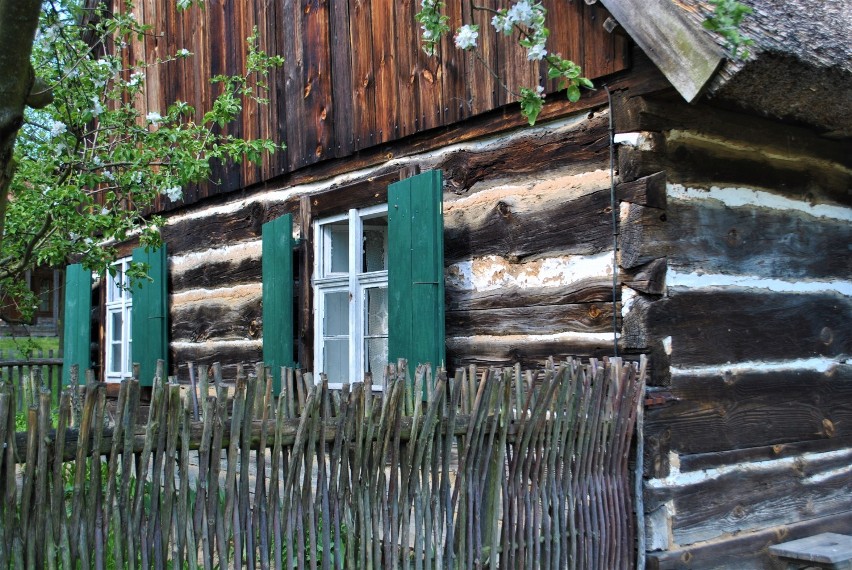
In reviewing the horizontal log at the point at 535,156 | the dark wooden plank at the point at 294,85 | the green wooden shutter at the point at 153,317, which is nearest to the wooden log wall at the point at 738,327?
the horizontal log at the point at 535,156

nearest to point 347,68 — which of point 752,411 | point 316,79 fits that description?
point 316,79

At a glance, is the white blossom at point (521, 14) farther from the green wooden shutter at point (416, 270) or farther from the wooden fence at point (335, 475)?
the green wooden shutter at point (416, 270)

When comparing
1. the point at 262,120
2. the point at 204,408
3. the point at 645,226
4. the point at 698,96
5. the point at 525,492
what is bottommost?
the point at 525,492

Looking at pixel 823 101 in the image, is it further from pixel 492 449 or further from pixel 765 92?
pixel 492 449

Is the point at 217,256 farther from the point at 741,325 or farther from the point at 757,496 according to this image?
the point at 757,496

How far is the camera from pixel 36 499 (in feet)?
8.94

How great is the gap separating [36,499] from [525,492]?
207 cm

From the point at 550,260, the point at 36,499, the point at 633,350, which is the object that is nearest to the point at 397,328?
the point at 550,260

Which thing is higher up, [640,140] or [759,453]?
[640,140]

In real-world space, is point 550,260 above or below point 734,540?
above

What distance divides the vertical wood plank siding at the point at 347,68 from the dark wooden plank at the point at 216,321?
0.96m

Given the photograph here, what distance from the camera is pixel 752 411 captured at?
494 cm

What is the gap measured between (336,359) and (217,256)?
188 centimetres

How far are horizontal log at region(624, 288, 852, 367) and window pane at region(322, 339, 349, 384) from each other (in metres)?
2.44
